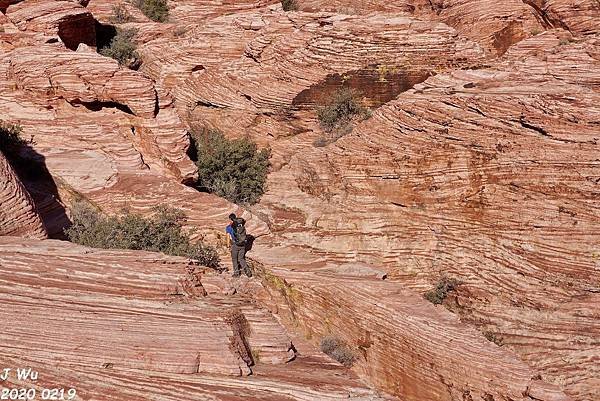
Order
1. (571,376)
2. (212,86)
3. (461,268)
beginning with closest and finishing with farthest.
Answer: (571,376), (461,268), (212,86)

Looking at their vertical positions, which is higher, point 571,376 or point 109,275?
point 109,275

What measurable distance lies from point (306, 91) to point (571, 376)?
1106cm

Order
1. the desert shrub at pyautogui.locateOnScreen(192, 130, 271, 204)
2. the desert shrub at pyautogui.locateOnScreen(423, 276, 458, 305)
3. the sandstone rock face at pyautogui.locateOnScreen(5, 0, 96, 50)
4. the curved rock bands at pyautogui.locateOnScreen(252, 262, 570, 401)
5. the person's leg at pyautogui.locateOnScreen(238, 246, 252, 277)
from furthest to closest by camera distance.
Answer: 1. the sandstone rock face at pyautogui.locateOnScreen(5, 0, 96, 50)
2. the desert shrub at pyautogui.locateOnScreen(192, 130, 271, 204)
3. the person's leg at pyautogui.locateOnScreen(238, 246, 252, 277)
4. the desert shrub at pyautogui.locateOnScreen(423, 276, 458, 305)
5. the curved rock bands at pyautogui.locateOnScreen(252, 262, 570, 401)

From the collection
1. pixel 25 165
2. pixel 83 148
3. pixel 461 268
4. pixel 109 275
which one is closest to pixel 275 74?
pixel 83 148

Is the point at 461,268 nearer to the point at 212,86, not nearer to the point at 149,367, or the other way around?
the point at 149,367

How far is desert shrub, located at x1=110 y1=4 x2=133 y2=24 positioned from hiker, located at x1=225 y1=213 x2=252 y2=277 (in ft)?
48.9

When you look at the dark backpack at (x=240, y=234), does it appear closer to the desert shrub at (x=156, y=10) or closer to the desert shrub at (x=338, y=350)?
the desert shrub at (x=338, y=350)

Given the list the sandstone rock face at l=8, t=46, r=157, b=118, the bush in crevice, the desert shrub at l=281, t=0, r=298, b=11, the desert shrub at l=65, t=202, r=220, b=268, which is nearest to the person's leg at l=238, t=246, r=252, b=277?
the desert shrub at l=65, t=202, r=220, b=268

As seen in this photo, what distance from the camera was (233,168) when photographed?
20.3 metres

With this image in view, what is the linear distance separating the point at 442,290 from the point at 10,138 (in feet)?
38.5

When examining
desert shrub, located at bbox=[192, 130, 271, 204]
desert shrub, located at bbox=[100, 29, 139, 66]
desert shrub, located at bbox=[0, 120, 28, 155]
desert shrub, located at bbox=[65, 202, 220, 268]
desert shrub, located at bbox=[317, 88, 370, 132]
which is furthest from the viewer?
desert shrub, located at bbox=[100, 29, 139, 66]

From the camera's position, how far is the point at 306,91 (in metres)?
20.7

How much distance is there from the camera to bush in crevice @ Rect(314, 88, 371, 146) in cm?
1994

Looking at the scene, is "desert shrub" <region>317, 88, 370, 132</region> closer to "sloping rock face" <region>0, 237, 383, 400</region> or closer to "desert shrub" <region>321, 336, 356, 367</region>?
"desert shrub" <region>321, 336, 356, 367</region>
